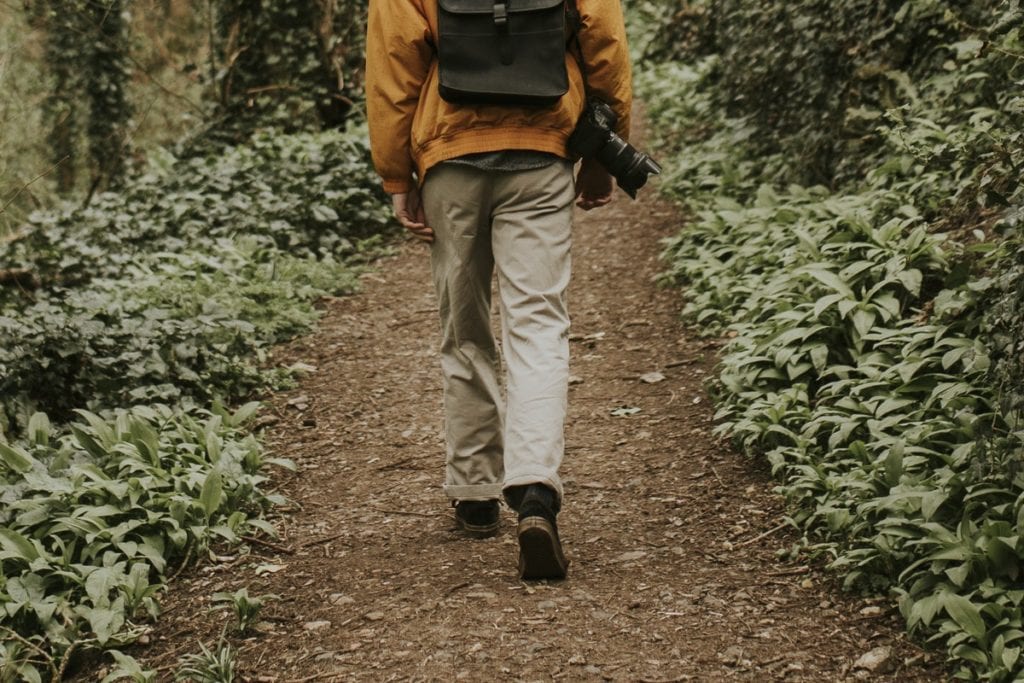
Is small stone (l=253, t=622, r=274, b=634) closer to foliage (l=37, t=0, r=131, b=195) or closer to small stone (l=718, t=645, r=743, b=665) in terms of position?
small stone (l=718, t=645, r=743, b=665)

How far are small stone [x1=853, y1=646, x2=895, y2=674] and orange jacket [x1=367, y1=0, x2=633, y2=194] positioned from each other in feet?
5.90

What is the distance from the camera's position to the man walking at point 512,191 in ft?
10.3

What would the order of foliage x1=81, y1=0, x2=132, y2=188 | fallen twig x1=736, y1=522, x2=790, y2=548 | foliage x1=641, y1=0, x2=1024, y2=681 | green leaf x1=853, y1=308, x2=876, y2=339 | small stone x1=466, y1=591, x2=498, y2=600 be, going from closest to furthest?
foliage x1=641, y1=0, x2=1024, y2=681, small stone x1=466, y1=591, x2=498, y2=600, fallen twig x1=736, y1=522, x2=790, y2=548, green leaf x1=853, y1=308, x2=876, y2=339, foliage x1=81, y1=0, x2=132, y2=188

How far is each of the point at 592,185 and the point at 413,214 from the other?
67 centimetres

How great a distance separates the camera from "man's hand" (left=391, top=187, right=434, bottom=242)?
339 centimetres

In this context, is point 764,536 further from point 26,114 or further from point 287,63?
point 26,114

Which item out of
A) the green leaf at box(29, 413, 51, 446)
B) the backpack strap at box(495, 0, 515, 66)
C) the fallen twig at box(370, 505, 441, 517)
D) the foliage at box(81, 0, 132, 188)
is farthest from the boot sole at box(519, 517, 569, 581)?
the foliage at box(81, 0, 132, 188)

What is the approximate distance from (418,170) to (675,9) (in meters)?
11.3

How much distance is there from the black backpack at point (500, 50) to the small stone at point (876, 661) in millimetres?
1904

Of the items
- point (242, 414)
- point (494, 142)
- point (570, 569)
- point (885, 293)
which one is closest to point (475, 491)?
point (570, 569)

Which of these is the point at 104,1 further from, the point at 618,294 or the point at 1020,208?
the point at 1020,208

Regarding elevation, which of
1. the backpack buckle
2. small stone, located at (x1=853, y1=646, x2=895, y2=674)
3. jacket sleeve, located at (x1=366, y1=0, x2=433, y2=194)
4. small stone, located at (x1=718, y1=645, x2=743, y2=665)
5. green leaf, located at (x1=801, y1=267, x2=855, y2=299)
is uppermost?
the backpack buckle

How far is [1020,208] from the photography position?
117 inches

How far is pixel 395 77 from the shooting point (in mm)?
3201
